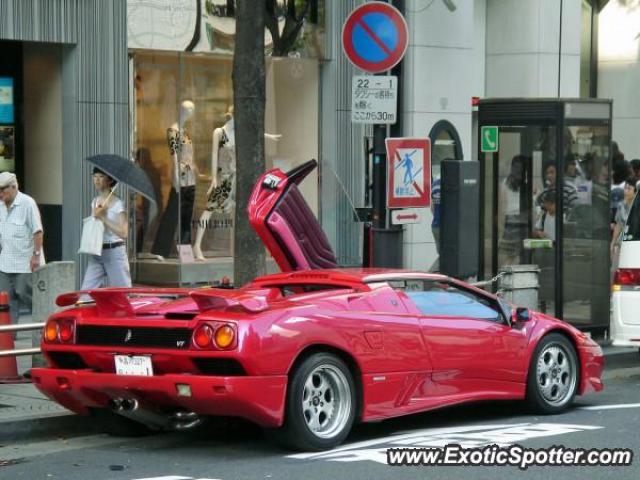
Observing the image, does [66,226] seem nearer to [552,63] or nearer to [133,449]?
[133,449]

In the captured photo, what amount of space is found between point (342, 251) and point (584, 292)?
3628mm

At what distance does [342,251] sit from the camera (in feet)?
58.0

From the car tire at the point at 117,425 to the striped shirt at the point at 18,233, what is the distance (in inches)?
136

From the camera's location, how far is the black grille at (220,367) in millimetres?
8362

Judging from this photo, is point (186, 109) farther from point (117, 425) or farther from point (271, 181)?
point (117, 425)

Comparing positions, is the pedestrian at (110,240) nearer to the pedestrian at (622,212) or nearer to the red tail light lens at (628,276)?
the red tail light lens at (628,276)

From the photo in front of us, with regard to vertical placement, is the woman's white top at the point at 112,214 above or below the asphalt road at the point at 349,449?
above

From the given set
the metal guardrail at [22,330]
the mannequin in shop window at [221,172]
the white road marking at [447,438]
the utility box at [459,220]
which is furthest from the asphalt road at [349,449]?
the mannequin in shop window at [221,172]

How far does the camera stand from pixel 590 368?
10914 mm

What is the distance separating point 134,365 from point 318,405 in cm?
125

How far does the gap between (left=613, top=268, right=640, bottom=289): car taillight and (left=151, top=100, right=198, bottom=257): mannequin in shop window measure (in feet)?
20.0

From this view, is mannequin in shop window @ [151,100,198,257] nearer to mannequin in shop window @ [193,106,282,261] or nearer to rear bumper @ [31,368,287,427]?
mannequin in shop window @ [193,106,282,261]

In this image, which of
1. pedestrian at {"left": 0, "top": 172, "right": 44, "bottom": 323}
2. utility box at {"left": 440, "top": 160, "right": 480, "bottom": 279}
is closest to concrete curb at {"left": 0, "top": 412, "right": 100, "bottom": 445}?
pedestrian at {"left": 0, "top": 172, "right": 44, "bottom": 323}

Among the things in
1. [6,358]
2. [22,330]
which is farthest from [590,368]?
[6,358]
